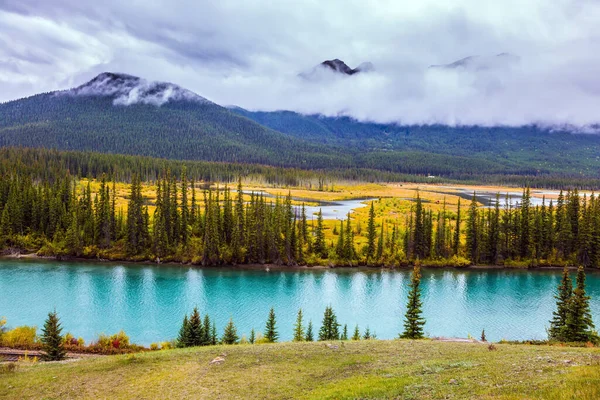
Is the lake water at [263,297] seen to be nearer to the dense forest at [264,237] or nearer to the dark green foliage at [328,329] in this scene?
the dense forest at [264,237]

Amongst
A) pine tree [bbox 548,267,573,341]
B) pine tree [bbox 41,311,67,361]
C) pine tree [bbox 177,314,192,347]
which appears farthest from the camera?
pine tree [bbox 548,267,573,341]

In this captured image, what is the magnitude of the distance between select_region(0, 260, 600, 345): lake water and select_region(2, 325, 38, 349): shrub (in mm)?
7327

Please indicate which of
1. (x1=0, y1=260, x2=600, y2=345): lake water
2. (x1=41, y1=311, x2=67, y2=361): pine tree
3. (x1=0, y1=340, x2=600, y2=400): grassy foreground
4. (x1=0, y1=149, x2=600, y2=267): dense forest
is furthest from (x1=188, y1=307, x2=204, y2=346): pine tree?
(x1=0, y1=149, x2=600, y2=267): dense forest

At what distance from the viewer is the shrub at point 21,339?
41.0 metres

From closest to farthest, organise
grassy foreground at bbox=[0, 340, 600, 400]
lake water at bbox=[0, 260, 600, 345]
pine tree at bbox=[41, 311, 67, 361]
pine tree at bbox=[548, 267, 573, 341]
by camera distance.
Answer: grassy foreground at bbox=[0, 340, 600, 400], pine tree at bbox=[41, 311, 67, 361], pine tree at bbox=[548, 267, 573, 341], lake water at bbox=[0, 260, 600, 345]

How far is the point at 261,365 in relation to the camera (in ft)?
85.4

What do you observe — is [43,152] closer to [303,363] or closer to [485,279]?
[485,279]

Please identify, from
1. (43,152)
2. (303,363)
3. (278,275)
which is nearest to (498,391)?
(303,363)

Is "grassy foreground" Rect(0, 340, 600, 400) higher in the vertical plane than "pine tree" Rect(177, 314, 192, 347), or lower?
higher

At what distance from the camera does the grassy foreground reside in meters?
17.7

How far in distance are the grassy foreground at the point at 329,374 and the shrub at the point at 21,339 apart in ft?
46.6

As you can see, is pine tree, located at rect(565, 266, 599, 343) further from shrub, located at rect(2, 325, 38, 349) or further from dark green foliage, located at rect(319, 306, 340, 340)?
shrub, located at rect(2, 325, 38, 349)

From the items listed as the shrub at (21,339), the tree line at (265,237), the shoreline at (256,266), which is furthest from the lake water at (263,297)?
the shrub at (21,339)

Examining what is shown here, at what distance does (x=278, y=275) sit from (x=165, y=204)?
33.5 m
